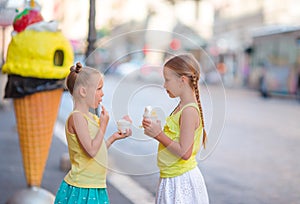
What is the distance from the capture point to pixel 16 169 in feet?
23.4

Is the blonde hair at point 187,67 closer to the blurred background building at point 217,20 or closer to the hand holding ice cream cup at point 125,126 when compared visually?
the hand holding ice cream cup at point 125,126

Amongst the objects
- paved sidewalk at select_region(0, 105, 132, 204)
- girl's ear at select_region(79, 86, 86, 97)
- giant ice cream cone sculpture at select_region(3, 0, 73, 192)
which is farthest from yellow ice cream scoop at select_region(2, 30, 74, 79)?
girl's ear at select_region(79, 86, 86, 97)

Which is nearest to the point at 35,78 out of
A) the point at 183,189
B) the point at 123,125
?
the point at 123,125

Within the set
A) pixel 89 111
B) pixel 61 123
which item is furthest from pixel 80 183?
pixel 61 123

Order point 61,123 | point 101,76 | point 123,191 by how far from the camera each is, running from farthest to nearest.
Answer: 1. point 61,123
2. point 123,191
3. point 101,76

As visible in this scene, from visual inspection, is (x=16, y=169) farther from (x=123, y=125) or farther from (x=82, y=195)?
(x=123, y=125)

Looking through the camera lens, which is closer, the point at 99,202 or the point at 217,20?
the point at 99,202

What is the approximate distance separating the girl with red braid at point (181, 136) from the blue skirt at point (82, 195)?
0.30m

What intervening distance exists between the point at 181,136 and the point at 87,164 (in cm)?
50

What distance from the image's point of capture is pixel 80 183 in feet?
9.67

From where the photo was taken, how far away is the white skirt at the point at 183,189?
2.95 m

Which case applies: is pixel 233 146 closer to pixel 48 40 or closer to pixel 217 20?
pixel 48 40

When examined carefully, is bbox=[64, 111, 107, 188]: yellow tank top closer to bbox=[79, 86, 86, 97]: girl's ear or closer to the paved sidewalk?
bbox=[79, 86, 86, 97]: girl's ear

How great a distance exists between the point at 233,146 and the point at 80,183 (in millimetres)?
7979
